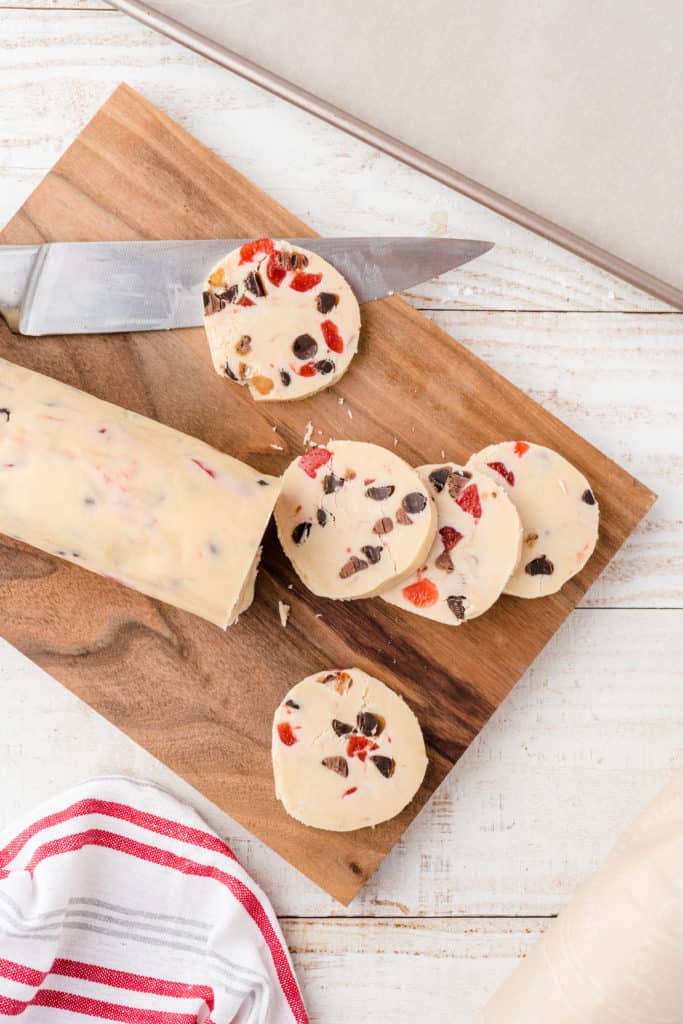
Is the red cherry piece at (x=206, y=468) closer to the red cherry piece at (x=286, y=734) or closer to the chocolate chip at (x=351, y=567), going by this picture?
the chocolate chip at (x=351, y=567)

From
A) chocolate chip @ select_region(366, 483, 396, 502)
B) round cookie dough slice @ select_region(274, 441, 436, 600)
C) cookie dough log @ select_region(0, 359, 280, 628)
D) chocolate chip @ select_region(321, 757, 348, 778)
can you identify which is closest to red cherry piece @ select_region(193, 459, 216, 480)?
cookie dough log @ select_region(0, 359, 280, 628)

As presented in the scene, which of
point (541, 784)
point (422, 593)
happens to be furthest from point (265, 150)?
point (541, 784)

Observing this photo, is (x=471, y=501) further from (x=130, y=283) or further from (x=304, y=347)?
(x=130, y=283)

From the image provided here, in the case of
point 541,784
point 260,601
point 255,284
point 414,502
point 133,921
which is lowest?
point 133,921

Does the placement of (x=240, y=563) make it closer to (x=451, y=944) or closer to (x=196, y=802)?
(x=196, y=802)

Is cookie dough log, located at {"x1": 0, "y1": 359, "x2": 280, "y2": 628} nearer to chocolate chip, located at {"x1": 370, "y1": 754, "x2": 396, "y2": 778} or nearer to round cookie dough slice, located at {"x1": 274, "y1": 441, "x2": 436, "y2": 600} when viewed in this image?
round cookie dough slice, located at {"x1": 274, "y1": 441, "x2": 436, "y2": 600}

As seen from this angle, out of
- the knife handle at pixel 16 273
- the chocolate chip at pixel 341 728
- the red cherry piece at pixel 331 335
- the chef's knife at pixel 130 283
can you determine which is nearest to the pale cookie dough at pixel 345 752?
the chocolate chip at pixel 341 728
